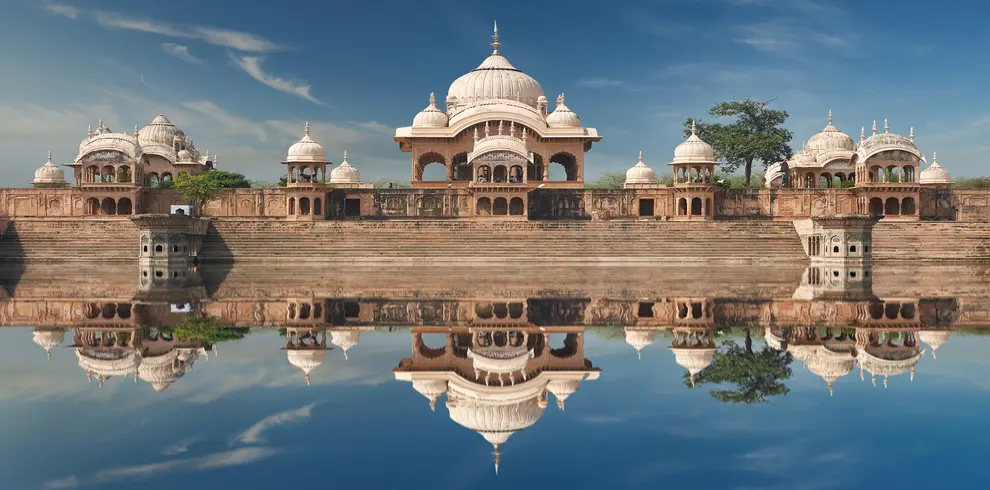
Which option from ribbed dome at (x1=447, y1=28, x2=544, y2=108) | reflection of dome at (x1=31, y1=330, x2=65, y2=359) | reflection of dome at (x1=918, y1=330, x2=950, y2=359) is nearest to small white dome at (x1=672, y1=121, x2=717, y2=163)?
ribbed dome at (x1=447, y1=28, x2=544, y2=108)

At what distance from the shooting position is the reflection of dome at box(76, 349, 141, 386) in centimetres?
718

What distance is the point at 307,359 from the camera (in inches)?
311

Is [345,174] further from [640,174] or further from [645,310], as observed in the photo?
[645,310]

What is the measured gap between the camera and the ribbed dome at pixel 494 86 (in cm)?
4056

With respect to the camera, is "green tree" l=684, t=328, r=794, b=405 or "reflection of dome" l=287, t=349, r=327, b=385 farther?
"reflection of dome" l=287, t=349, r=327, b=385

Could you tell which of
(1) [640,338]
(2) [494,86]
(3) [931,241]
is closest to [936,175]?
(3) [931,241]

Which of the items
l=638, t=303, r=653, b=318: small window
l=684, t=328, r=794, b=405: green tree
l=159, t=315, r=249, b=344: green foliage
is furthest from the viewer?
l=638, t=303, r=653, b=318: small window

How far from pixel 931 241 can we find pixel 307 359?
25.4 m

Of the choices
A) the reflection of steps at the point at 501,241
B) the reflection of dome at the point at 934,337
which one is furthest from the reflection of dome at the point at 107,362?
the reflection of steps at the point at 501,241

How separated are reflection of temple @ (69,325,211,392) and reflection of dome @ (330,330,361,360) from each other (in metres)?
1.28

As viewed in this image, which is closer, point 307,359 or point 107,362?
point 107,362

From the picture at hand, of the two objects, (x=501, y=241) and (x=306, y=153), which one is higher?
(x=306, y=153)

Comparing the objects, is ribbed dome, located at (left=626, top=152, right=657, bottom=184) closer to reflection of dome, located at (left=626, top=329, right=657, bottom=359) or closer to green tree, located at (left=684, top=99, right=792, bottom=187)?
green tree, located at (left=684, top=99, right=792, bottom=187)

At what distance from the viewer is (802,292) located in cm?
1500
